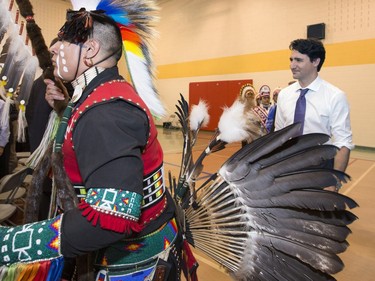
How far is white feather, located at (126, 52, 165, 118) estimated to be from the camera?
4.04 feet

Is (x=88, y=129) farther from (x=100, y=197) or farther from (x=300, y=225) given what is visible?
(x=300, y=225)

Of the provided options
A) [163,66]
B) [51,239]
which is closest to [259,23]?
[163,66]

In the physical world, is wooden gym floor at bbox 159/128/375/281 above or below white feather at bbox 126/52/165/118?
below

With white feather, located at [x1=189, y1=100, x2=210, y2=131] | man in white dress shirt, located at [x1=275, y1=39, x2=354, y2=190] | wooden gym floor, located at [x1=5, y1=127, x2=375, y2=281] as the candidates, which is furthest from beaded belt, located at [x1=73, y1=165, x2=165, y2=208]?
man in white dress shirt, located at [x1=275, y1=39, x2=354, y2=190]

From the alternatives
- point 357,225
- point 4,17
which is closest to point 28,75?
point 4,17

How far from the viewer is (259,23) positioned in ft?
33.6

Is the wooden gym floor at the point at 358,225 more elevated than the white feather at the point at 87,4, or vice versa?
the white feather at the point at 87,4

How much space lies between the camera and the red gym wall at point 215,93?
11164mm

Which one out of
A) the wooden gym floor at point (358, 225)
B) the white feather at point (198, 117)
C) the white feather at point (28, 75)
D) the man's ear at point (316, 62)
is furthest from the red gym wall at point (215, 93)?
the white feather at point (28, 75)

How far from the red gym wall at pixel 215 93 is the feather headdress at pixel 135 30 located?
9.79 metres

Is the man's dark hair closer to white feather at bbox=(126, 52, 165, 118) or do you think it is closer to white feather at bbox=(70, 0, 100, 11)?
white feather at bbox=(126, 52, 165, 118)

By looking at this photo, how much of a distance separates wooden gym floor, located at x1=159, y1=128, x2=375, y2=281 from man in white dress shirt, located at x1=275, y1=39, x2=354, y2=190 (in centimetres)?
65

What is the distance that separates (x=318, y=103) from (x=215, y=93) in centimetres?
960

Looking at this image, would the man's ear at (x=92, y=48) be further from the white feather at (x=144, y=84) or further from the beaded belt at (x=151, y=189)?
the beaded belt at (x=151, y=189)
